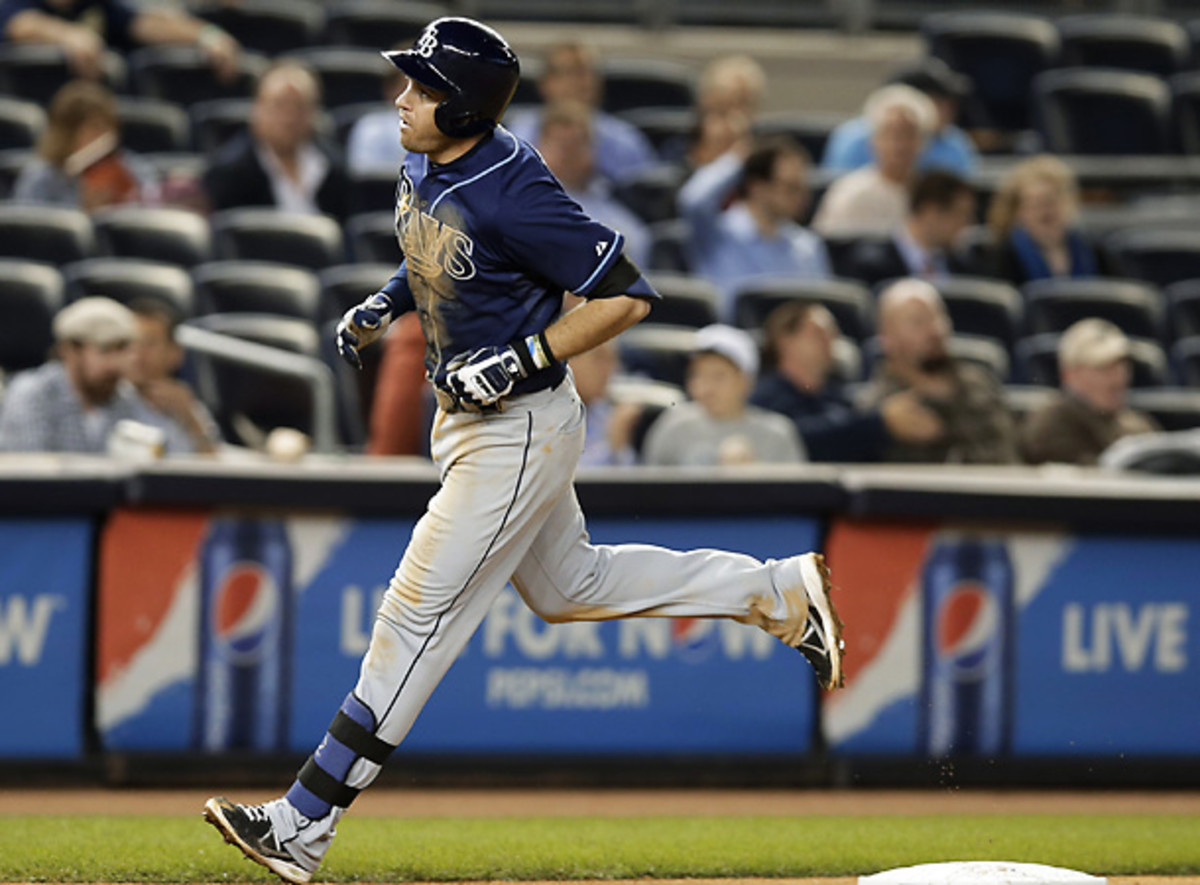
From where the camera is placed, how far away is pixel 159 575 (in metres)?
7.14

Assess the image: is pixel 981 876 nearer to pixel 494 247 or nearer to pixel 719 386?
pixel 494 247

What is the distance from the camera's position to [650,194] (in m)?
10.9

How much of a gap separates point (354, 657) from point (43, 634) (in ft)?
3.60

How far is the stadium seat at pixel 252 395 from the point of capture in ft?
28.1

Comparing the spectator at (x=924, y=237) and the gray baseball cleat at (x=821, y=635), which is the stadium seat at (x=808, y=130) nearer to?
the spectator at (x=924, y=237)

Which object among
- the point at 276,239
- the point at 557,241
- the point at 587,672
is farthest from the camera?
the point at 276,239

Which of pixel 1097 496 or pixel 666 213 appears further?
pixel 666 213

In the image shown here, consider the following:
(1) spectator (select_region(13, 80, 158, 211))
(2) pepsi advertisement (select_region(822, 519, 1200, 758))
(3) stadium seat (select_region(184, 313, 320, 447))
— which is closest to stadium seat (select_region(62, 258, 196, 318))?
(3) stadium seat (select_region(184, 313, 320, 447))

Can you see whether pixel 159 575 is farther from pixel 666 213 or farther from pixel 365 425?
pixel 666 213

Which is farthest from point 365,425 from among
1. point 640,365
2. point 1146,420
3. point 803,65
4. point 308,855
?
point 803,65

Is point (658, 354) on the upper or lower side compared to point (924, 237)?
lower

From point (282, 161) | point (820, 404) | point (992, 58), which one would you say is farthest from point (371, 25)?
point (820, 404)

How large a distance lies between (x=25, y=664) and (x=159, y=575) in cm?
56

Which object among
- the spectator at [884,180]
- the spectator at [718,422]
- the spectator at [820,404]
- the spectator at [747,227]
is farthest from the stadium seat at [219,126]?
the spectator at [718,422]
